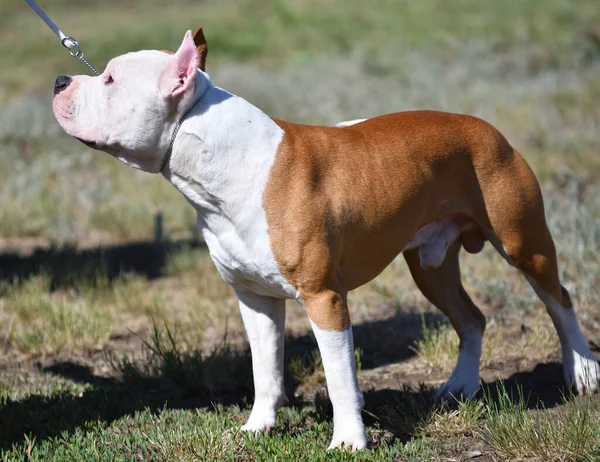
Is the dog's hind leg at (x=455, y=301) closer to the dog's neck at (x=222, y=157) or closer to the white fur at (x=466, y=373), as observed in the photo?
the white fur at (x=466, y=373)

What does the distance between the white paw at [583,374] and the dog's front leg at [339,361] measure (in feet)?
5.18

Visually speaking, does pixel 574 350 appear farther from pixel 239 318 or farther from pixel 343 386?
pixel 239 318

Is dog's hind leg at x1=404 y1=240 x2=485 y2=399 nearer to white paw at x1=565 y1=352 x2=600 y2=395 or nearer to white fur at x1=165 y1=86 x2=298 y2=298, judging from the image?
white paw at x1=565 y1=352 x2=600 y2=395

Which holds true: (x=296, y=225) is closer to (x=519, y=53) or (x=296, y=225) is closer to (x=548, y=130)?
(x=548, y=130)

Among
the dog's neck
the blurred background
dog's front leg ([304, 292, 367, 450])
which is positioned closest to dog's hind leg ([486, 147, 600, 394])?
dog's front leg ([304, 292, 367, 450])

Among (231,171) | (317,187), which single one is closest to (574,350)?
(317,187)

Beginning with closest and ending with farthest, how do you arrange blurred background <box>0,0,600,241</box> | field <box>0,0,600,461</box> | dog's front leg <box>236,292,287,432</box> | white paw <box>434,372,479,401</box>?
field <box>0,0,600,461</box> → dog's front leg <box>236,292,287,432</box> → white paw <box>434,372,479,401</box> → blurred background <box>0,0,600,241</box>

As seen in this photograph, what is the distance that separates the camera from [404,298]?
23.3 ft

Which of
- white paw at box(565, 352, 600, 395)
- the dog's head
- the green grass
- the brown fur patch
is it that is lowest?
white paw at box(565, 352, 600, 395)

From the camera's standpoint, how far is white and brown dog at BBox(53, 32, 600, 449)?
12.4 feet

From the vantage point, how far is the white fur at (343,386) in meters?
3.95

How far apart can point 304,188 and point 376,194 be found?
1.49ft

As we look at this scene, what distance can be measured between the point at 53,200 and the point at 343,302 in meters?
7.39

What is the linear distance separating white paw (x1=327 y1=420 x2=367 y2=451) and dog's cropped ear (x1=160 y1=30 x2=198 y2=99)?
1.69 metres
